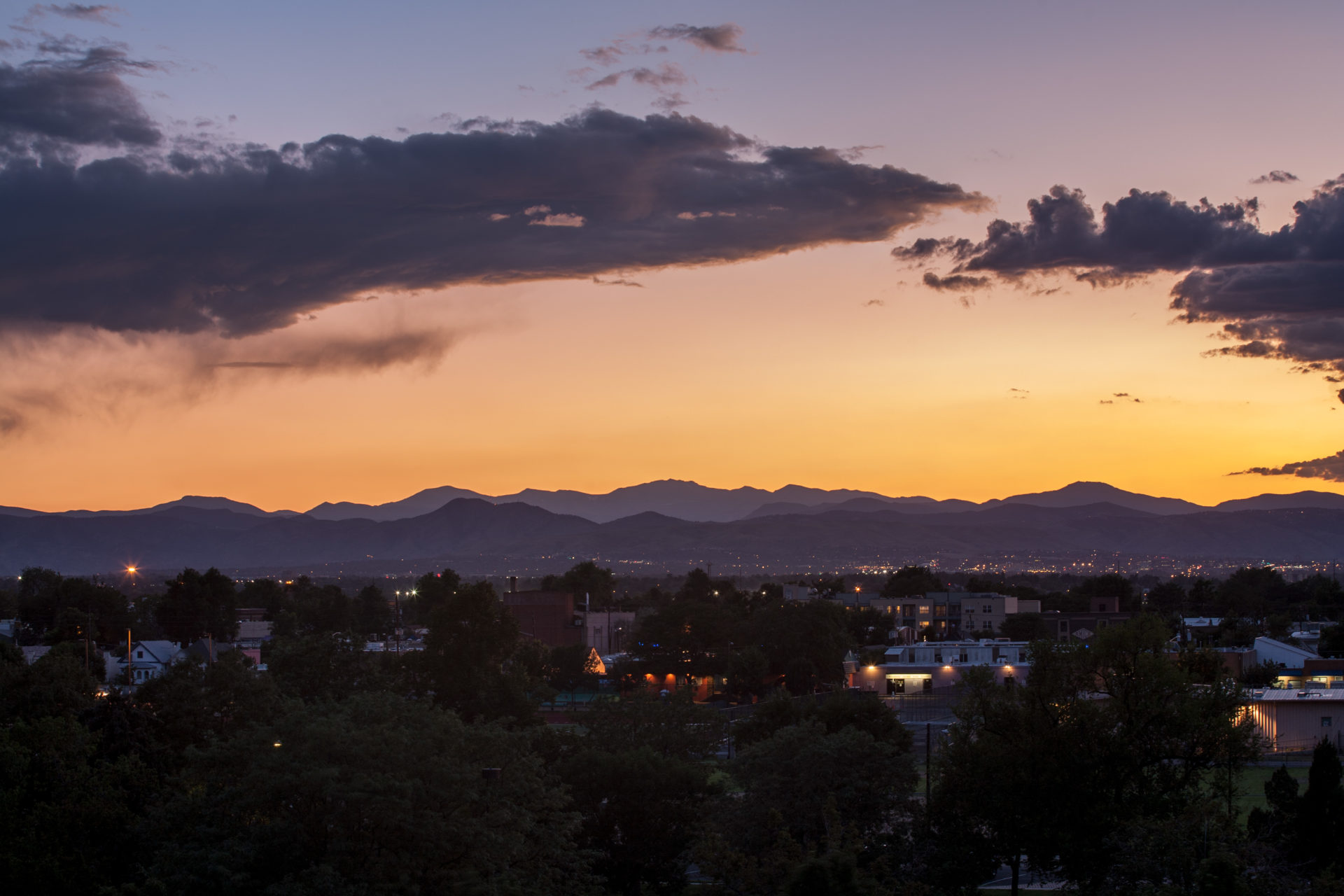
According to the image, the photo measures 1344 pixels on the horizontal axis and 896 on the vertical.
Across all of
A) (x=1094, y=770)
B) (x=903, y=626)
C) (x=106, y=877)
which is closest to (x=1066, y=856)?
(x=1094, y=770)

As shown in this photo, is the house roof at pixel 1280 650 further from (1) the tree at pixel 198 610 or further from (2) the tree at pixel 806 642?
(1) the tree at pixel 198 610

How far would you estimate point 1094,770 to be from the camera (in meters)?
30.0

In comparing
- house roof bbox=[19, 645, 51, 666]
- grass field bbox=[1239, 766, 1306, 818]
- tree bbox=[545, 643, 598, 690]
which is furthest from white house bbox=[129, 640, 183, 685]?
grass field bbox=[1239, 766, 1306, 818]

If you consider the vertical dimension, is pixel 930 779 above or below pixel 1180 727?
below

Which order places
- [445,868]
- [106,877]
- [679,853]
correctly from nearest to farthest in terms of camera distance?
[445,868] < [106,877] < [679,853]

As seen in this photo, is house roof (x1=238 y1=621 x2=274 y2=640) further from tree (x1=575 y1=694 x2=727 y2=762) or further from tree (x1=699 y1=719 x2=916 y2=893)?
tree (x1=699 y1=719 x2=916 y2=893)

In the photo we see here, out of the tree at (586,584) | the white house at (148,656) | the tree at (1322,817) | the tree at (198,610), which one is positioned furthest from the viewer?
the tree at (586,584)

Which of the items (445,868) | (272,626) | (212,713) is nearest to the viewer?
(445,868)

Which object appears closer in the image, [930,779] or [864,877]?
[864,877]

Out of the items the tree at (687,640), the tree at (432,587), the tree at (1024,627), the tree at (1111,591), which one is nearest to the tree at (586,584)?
the tree at (432,587)

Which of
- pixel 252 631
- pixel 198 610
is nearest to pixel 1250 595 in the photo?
pixel 252 631

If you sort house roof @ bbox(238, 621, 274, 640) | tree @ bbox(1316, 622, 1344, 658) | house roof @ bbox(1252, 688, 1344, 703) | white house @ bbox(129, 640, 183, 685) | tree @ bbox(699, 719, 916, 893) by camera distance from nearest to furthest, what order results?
tree @ bbox(699, 719, 916, 893)
house roof @ bbox(1252, 688, 1344, 703)
white house @ bbox(129, 640, 183, 685)
tree @ bbox(1316, 622, 1344, 658)
house roof @ bbox(238, 621, 274, 640)

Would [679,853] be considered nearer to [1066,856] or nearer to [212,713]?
[1066,856]

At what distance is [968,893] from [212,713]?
915 inches
